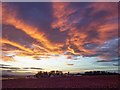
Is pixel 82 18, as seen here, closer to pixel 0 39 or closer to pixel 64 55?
pixel 64 55

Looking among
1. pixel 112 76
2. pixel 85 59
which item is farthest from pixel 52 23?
pixel 112 76

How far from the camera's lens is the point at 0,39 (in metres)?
7.84

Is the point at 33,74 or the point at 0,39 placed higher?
the point at 0,39

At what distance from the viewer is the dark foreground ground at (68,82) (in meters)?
7.64

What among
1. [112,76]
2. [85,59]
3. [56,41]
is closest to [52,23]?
[56,41]

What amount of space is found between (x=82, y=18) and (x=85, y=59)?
0.72 meters

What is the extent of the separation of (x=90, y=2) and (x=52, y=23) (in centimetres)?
74

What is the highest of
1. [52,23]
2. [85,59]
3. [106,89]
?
[52,23]

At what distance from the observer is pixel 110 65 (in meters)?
7.85

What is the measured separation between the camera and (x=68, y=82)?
7.76m

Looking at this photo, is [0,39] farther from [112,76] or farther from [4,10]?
[112,76]

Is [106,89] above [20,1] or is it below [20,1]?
below

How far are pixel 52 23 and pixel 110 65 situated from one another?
1226 mm

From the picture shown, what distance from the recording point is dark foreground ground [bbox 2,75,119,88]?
7641 millimetres
